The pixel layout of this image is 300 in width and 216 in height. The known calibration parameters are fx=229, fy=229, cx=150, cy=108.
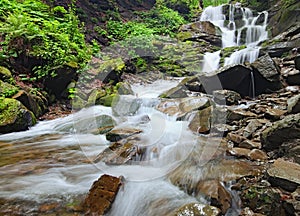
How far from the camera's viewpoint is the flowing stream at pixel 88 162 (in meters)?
2.91

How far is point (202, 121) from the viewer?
5.00m

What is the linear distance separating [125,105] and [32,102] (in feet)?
8.02

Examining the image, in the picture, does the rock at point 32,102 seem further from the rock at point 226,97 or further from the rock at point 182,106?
the rock at point 226,97

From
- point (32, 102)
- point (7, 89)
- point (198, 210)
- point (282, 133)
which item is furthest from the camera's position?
point (32, 102)

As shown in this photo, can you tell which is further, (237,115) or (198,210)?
(237,115)

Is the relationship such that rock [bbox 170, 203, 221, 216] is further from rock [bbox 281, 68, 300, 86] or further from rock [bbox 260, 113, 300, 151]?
rock [bbox 281, 68, 300, 86]

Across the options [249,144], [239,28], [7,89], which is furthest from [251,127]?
[239,28]

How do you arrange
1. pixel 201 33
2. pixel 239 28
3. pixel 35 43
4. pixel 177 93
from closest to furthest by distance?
1. pixel 35 43
2. pixel 177 93
3. pixel 239 28
4. pixel 201 33

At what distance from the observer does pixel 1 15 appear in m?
7.85

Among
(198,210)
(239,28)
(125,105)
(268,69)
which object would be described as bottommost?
(198,210)

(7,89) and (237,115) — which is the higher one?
(7,89)

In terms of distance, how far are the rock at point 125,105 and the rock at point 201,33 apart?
9.85m

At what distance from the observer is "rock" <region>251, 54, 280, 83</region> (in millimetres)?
6848

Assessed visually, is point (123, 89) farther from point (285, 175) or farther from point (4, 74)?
point (285, 175)
